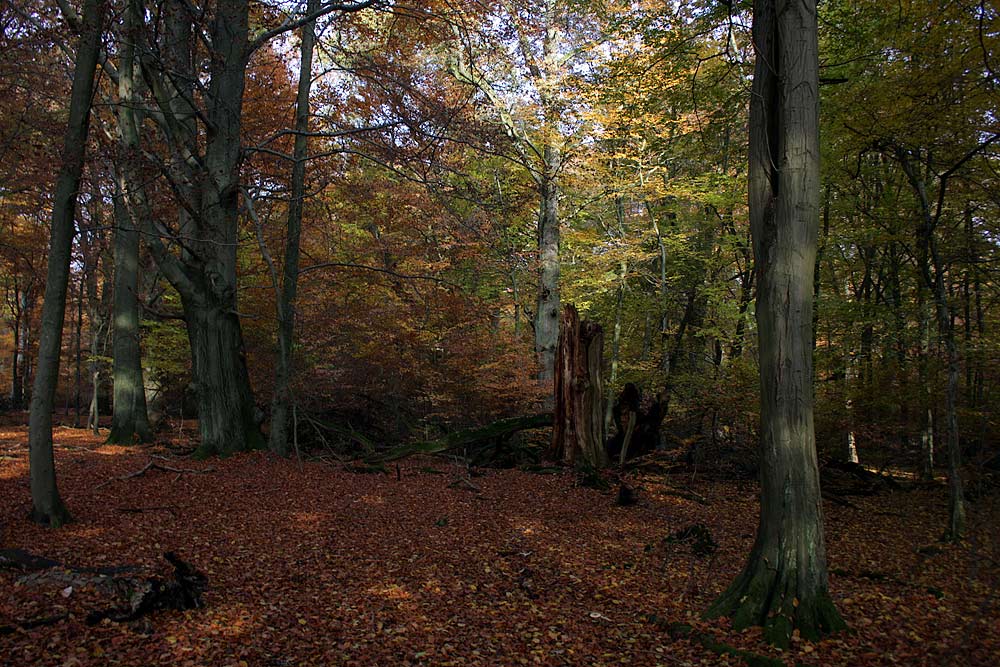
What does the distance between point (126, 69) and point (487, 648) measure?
1126cm

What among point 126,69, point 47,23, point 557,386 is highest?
point 126,69

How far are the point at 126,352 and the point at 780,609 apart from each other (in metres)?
15.1

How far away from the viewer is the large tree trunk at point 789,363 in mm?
4297

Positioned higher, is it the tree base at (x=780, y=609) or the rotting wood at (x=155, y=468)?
the rotting wood at (x=155, y=468)

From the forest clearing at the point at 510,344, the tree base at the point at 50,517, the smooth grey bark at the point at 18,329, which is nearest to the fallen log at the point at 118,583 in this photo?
the forest clearing at the point at 510,344

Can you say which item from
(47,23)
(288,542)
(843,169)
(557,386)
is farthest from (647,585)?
(47,23)

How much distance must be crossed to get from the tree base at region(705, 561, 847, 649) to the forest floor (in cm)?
10

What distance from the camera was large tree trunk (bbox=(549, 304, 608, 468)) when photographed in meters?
11.9

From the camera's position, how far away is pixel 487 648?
4.23 m

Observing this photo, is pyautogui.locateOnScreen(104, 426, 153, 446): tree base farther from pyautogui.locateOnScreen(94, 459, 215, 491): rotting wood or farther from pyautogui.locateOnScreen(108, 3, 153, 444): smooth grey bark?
pyautogui.locateOnScreen(94, 459, 215, 491): rotting wood

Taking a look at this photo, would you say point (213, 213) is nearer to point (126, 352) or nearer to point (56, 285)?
point (56, 285)

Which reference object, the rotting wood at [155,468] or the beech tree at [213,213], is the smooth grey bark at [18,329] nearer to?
the beech tree at [213,213]

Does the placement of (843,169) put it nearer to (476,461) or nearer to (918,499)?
(918,499)

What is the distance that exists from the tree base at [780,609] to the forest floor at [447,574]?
3.9 inches
